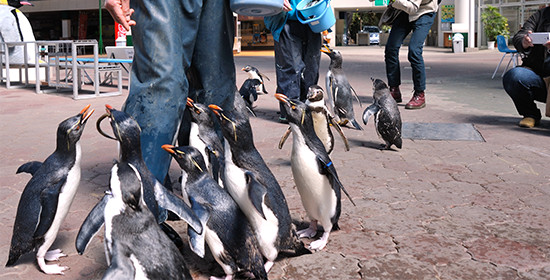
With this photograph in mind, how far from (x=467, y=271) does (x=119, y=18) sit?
1785 mm

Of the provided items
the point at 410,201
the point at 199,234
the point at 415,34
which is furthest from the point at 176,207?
the point at 415,34

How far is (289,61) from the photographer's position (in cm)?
556

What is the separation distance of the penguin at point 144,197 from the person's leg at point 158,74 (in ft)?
0.82

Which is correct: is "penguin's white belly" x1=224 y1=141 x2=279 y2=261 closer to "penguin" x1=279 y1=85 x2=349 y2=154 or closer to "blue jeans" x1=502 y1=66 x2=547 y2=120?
"penguin" x1=279 y1=85 x2=349 y2=154

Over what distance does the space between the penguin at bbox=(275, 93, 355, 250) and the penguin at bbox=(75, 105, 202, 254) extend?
0.65 metres

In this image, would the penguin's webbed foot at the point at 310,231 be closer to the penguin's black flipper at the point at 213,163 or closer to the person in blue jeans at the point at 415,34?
the penguin's black flipper at the point at 213,163

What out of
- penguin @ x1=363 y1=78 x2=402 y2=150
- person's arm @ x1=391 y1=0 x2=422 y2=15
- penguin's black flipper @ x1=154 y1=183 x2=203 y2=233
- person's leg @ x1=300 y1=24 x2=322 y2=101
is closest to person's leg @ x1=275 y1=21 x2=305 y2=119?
person's leg @ x1=300 y1=24 x2=322 y2=101

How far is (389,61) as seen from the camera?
7.23 meters

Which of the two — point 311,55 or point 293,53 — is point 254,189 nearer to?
point 293,53

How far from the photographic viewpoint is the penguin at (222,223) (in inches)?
84.6

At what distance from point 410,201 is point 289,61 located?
8.58 feet

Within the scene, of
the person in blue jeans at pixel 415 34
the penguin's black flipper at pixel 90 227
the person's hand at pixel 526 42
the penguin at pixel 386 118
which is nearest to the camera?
the penguin's black flipper at pixel 90 227

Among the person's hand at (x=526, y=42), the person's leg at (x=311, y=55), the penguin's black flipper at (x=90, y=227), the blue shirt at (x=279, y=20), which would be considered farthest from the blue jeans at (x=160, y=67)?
the person's hand at (x=526, y=42)

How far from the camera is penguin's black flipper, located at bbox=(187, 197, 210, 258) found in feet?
6.40
